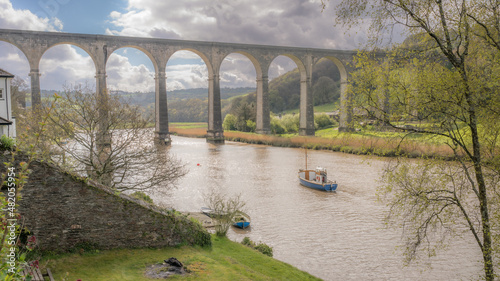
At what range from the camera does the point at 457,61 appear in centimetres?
635

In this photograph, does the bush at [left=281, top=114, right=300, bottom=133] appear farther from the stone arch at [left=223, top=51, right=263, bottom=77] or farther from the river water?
the river water

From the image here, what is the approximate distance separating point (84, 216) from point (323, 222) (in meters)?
7.97

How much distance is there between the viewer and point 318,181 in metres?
18.0

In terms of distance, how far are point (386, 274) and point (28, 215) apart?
7.59 m

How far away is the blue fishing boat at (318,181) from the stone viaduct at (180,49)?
10.8m

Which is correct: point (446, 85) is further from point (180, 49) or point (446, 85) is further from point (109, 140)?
point (180, 49)

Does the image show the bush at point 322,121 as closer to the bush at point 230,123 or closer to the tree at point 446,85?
the bush at point 230,123

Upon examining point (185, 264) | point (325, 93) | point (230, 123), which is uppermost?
point (325, 93)

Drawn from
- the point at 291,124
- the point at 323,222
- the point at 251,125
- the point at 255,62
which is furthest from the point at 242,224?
the point at 251,125

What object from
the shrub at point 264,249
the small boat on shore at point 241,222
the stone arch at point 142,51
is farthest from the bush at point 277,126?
the shrub at point 264,249

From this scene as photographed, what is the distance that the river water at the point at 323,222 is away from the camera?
9.09 m

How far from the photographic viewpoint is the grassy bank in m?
6.41

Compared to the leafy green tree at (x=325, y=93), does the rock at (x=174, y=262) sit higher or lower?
lower

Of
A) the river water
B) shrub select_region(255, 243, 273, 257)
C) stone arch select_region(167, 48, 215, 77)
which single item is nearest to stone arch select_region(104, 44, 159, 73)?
stone arch select_region(167, 48, 215, 77)
